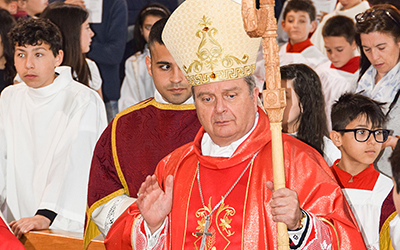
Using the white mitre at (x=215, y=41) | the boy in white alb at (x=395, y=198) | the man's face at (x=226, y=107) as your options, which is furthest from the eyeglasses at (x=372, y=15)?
the man's face at (x=226, y=107)

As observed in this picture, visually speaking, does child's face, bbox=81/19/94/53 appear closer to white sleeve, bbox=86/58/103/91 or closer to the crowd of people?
the crowd of people

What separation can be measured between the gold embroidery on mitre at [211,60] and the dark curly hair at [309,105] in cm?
148

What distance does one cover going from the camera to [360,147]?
3912 mm

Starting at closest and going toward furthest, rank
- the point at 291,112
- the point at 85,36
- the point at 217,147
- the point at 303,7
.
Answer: the point at 217,147 → the point at 291,112 → the point at 303,7 → the point at 85,36

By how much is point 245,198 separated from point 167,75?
1.11 meters

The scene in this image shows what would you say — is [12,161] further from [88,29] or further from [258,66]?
[258,66]

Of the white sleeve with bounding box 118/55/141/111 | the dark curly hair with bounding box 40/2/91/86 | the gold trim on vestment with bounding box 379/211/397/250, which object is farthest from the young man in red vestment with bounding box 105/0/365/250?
the white sleeve with bounding box 118/55/141/111

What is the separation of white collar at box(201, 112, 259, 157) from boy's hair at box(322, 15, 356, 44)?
7.86 ft

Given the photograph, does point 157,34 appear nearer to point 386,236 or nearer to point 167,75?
point 167,75

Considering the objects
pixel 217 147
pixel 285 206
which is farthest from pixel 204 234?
pixel 285 206

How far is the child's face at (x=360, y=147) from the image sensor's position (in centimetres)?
390

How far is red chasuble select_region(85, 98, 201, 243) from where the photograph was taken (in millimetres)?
3695

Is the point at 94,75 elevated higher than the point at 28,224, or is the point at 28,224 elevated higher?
the point at 94,75

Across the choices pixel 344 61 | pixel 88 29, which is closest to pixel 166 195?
pixel 344 61
